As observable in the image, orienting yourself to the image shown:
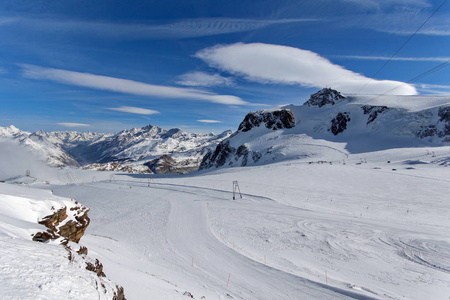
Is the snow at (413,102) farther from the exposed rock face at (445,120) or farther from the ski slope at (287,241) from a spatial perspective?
the ski slope at (287,241)

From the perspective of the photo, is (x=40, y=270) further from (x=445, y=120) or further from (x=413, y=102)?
(x=413, y=102)

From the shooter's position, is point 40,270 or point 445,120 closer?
point 40,270

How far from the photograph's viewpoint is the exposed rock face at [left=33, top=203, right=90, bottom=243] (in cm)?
983

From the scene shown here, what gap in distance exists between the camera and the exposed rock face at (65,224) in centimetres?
983

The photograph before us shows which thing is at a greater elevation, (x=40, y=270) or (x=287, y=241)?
(x=40, y=270)

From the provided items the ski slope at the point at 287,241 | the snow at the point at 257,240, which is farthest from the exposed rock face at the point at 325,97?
the ski slope at the point at 287,241

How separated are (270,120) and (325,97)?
46041 mm

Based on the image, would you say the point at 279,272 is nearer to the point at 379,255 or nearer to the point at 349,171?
the point at 379,255

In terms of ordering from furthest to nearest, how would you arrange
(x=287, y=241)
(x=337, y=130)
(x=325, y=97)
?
1. (x=325, y=97)
2. (x=337, y=130)
3. (x=287, y=241)

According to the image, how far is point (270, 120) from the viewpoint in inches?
4788

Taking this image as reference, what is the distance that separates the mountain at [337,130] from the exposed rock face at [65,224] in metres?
69.2

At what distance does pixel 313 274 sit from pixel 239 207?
1593 cm

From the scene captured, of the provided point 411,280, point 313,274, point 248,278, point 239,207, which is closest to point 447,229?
point 411,280

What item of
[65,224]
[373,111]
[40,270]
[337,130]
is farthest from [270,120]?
[40,270]
